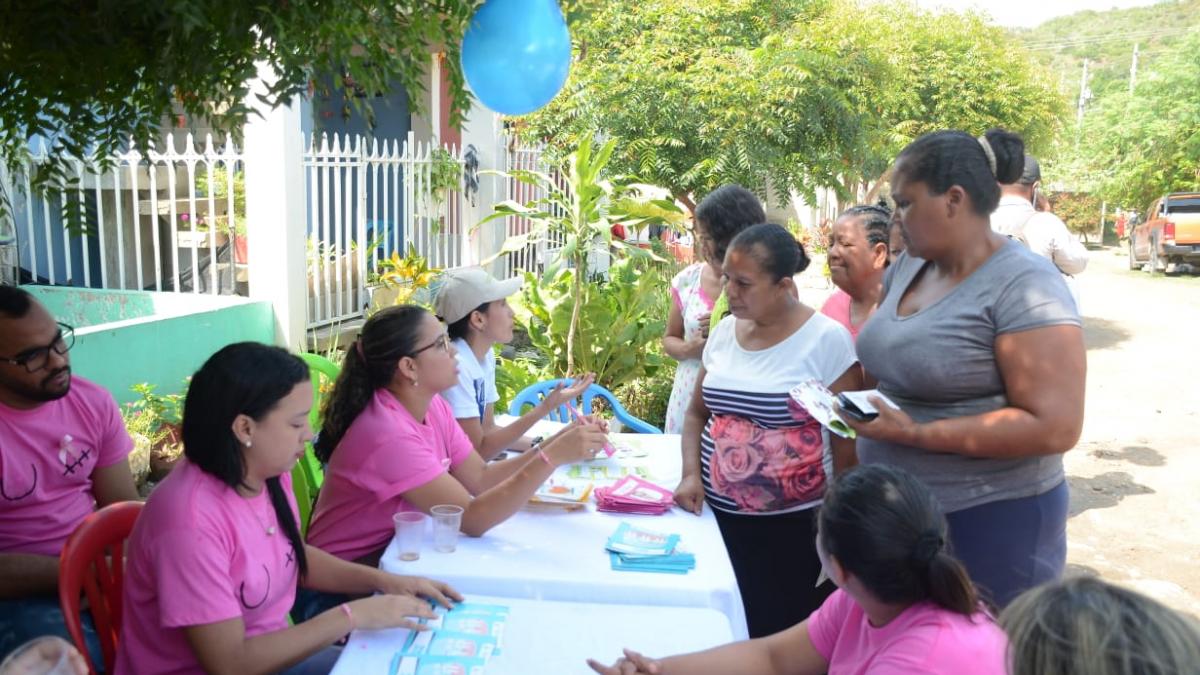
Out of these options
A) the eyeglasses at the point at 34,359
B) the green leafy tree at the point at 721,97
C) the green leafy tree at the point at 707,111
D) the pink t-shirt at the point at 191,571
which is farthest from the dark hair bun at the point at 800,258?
the green leafy tree at the point at 707,111

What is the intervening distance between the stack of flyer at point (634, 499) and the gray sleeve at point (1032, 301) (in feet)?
3.68

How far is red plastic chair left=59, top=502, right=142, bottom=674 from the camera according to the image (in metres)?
2.25

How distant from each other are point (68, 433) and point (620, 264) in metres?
4.85

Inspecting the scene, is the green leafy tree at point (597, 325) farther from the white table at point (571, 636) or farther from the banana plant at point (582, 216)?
the white table at point (571, 636)

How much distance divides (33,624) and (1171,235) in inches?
924

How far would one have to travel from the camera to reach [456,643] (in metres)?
2.04

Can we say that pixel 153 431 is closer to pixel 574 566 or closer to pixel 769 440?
pixel 574 566

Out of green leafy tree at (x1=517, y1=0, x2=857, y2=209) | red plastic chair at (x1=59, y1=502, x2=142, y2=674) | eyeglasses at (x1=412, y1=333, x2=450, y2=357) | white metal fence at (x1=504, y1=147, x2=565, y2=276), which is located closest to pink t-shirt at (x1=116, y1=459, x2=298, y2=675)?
red plastic chair at (x1=59, y1=502, x2=142, y2=674)

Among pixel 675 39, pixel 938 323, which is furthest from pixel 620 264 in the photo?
pixel 938 323

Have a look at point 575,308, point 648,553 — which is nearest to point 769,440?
point 648,553

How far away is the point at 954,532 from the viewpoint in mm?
2422

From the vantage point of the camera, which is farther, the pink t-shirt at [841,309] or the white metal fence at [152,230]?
the white metal fence at [152,230]

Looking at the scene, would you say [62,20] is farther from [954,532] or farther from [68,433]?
[954,532]

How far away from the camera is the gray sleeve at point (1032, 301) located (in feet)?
7.23
